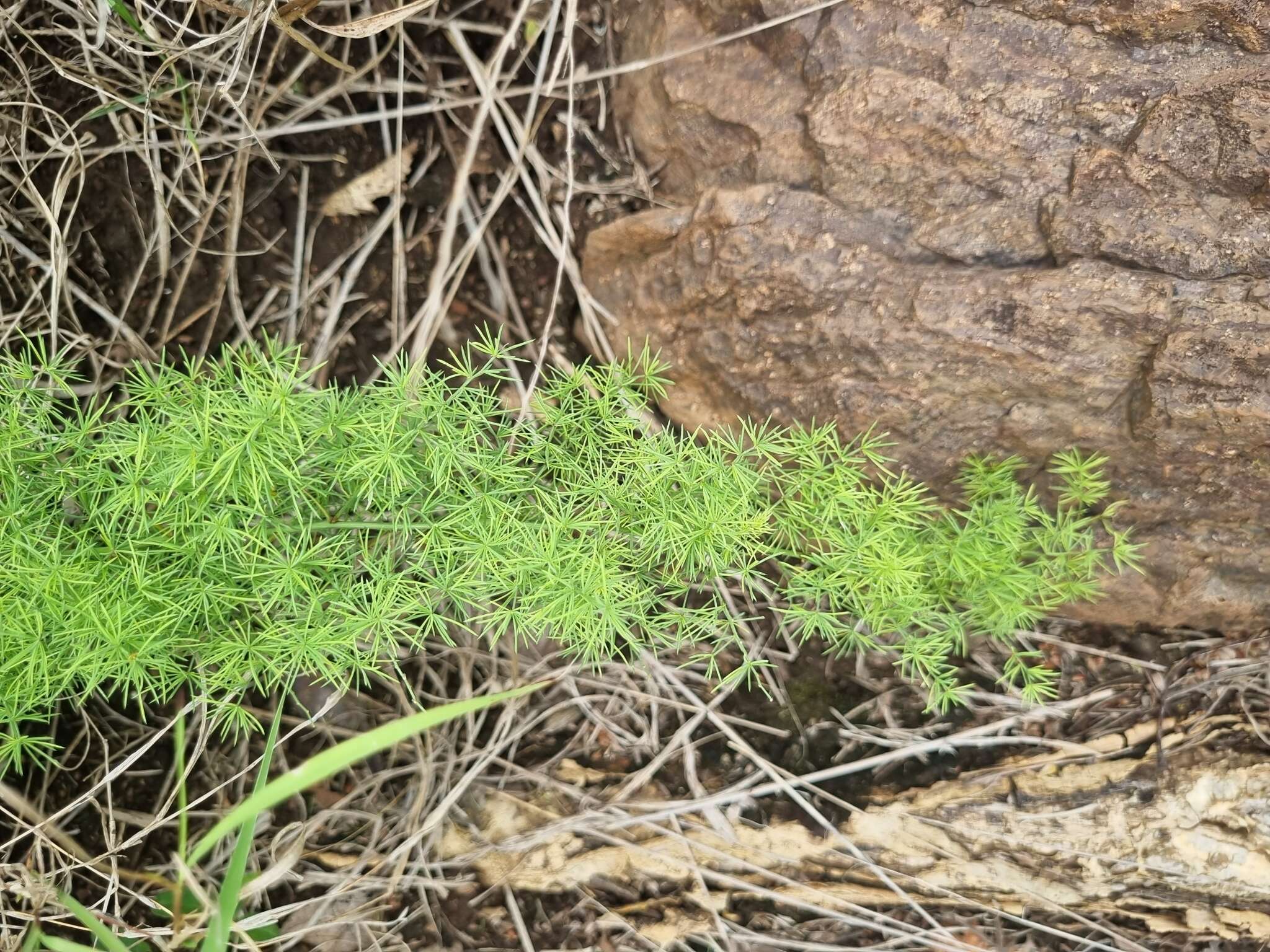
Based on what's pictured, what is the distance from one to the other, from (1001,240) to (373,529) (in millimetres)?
1177

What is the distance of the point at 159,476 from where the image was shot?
137 centimetres

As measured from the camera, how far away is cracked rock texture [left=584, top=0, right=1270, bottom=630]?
1566mm

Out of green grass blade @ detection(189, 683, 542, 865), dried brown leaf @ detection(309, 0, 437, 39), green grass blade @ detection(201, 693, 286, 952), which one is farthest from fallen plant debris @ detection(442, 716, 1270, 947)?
dried brown leaf @ detection(309, 0, 437, 39)

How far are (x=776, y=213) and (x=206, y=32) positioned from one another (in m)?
1.18

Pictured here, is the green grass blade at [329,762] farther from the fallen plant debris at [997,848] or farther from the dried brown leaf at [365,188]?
the dried brown leaf at [365,188]

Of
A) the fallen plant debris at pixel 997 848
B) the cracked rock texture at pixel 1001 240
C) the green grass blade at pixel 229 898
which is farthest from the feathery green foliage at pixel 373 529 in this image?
the fallen plant debris at pixel 997 848

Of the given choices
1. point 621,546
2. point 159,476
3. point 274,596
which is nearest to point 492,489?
point 621,546

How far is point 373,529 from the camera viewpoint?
5.15ft

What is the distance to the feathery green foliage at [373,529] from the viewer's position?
4.58 feet

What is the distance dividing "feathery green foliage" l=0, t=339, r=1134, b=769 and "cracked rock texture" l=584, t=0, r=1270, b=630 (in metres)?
0.13

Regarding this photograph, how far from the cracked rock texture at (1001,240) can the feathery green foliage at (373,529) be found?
0.43 ft

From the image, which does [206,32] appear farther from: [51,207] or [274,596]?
[274,596]

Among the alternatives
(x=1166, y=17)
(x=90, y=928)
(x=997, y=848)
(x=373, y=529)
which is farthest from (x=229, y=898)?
(x=1166, y=17)

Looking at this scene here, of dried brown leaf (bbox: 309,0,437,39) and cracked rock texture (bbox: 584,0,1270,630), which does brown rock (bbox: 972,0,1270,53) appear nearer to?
cracked rock texture (bbox: 584,0,1270,630)
